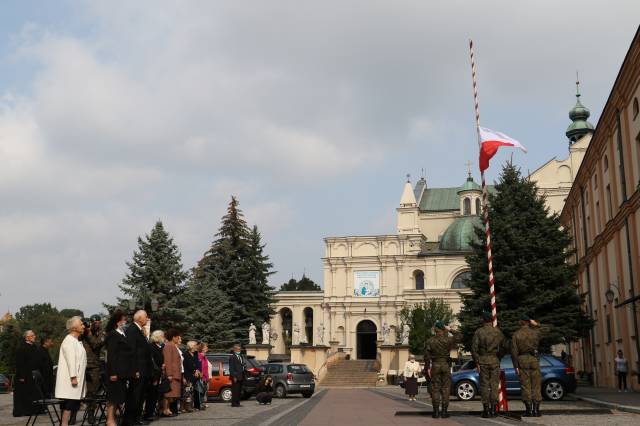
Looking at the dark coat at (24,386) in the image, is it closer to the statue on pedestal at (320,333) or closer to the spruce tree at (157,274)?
the spruce tree at (157,274)

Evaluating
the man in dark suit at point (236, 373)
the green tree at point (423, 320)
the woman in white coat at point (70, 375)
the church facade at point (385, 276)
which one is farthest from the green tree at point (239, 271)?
the woman in white coat at point (70, 375)

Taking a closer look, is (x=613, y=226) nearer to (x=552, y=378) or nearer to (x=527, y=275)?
(x=527, y=275)

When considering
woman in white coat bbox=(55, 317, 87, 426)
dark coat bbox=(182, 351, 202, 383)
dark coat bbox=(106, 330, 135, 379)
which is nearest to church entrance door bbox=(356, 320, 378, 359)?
dark coat bbox=(182, 351, 202, 383)

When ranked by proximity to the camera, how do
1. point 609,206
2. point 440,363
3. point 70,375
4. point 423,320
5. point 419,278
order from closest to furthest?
point 70,375 → point 440,363 → point 609,206 → point 423,320 → point 419,278

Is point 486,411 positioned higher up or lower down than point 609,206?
lower down

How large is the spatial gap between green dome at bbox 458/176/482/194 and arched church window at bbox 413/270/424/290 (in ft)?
42.6

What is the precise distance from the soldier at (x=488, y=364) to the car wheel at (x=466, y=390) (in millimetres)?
Answer: 8625

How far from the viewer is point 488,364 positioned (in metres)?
13.5

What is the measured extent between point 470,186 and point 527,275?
56.8 meters

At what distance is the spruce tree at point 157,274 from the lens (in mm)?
→ 45188

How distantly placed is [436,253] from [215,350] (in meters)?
35.7

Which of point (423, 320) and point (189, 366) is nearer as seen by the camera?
point (189, 366)

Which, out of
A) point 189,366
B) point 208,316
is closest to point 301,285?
point 208,316

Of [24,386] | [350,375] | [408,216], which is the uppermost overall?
[408,216]
